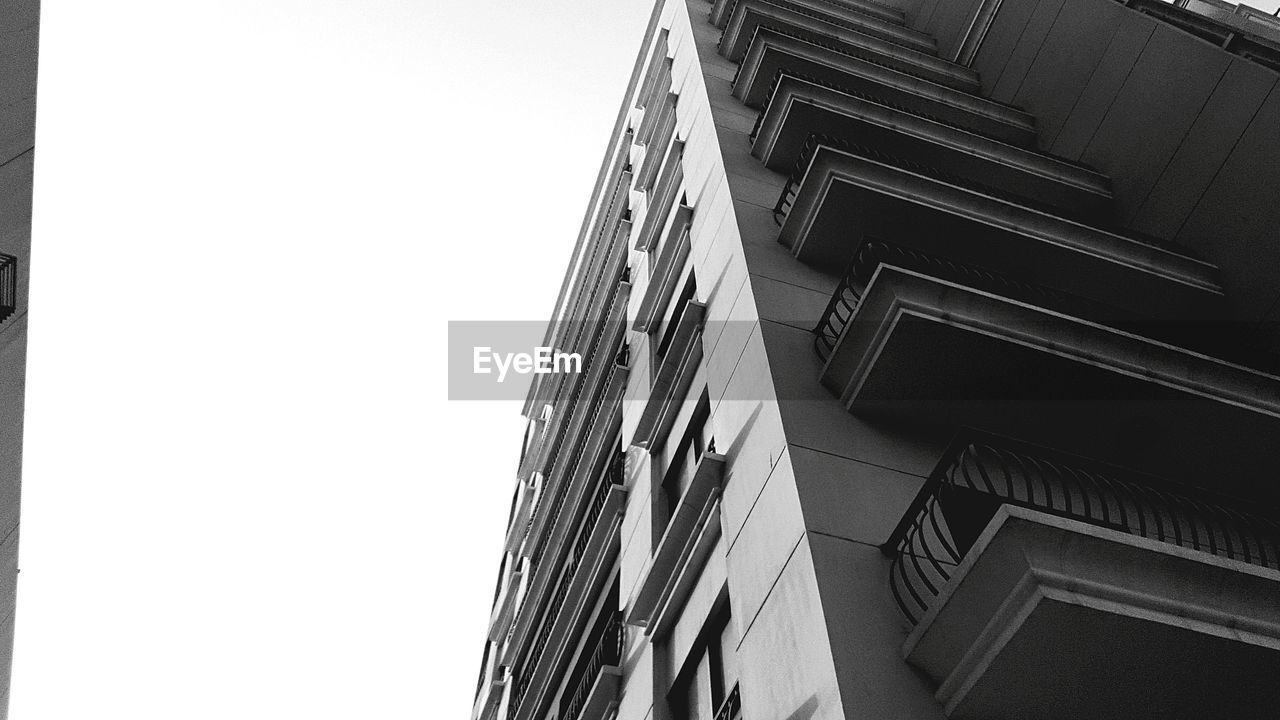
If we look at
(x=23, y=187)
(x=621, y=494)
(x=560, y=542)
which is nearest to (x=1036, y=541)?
(x=621, y=494)

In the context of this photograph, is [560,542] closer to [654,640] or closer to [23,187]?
[654,640]

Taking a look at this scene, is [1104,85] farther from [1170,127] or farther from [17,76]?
[17,76]

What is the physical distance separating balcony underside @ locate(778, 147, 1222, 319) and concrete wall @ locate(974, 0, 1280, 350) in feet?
3.08

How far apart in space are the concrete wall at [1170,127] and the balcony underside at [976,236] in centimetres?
94

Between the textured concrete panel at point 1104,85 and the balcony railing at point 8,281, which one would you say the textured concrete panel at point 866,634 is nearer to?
the textured concrete panel at point 1104,85

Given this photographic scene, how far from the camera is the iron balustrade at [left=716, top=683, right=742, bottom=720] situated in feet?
27.3

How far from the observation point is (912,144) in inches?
618

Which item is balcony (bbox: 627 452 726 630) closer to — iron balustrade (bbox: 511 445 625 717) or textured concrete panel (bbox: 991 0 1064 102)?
iron balustrade (bbox: 511 445 625 717)

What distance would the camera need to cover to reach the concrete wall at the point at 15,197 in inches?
583

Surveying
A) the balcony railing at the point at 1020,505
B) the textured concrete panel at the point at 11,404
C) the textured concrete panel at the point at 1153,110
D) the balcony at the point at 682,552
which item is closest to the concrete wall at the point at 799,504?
the balcony railing at the point at 1020,505

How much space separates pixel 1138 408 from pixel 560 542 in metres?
14.3

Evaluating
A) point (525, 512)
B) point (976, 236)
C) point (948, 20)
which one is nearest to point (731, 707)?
point (976, 236)

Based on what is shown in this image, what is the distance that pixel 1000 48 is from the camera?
72.1 ft

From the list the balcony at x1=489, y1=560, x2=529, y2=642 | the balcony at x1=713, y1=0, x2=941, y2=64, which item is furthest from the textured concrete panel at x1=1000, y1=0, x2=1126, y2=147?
the balcony at x1=489, y1=560, x2=529, y2=642
